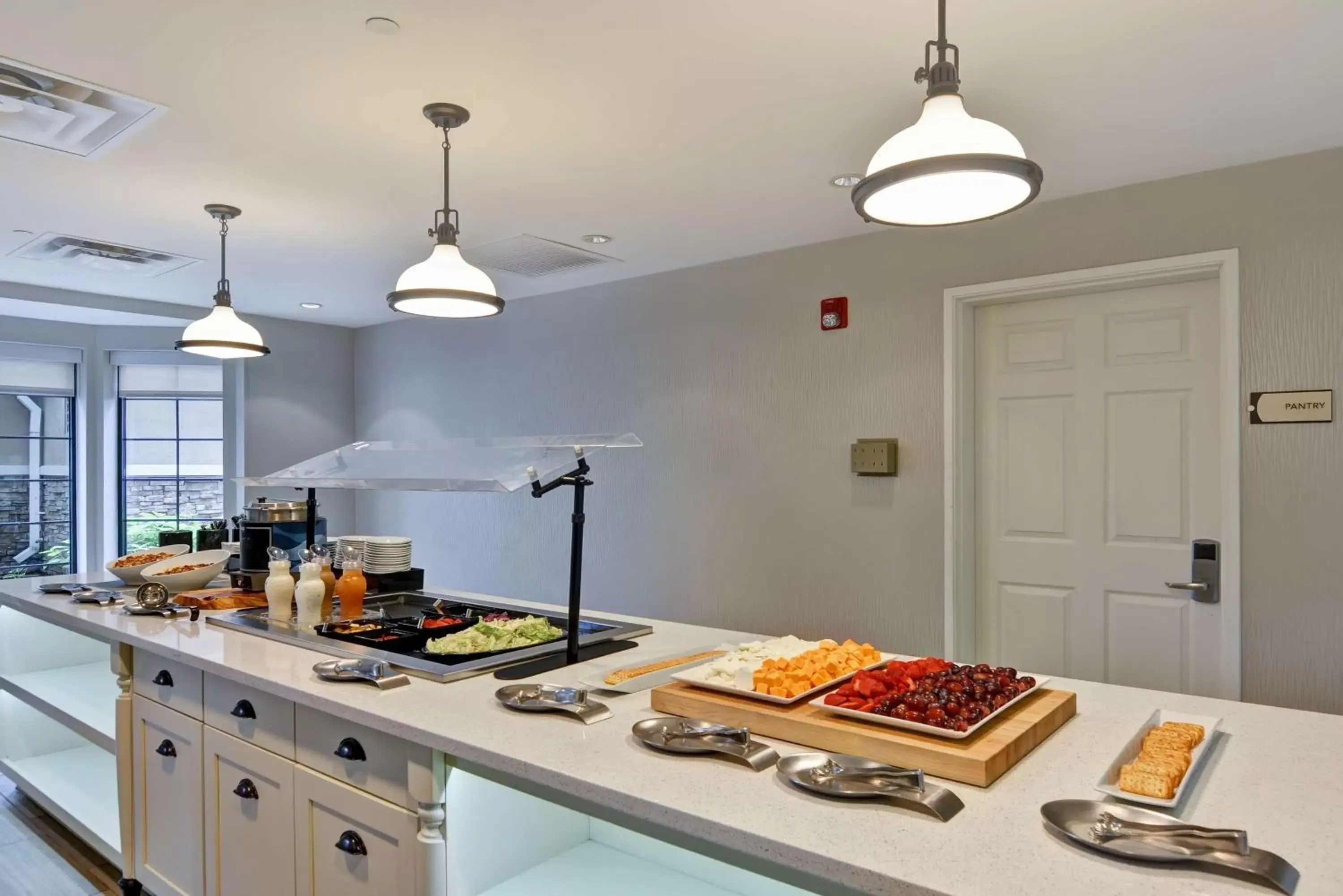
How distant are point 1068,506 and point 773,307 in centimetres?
147

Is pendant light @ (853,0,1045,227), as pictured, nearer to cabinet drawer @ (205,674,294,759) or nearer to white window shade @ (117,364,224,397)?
cabinet drawer @ (205,674,294,759)

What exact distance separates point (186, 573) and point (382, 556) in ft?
2.34

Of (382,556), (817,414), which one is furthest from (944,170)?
(817,414)

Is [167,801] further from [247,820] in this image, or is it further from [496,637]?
[496,637]

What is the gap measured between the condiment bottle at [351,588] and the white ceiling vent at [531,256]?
1.67m

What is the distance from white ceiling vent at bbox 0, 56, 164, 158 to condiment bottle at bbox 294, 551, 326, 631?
1.30 m

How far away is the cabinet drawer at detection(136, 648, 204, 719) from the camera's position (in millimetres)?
2133

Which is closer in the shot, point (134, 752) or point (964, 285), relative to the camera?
point (134, 752)

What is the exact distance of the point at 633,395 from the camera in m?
4.33

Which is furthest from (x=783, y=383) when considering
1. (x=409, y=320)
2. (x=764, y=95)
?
(x=409, y=320)

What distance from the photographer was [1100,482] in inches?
120

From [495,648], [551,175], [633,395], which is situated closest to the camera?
[495,648]

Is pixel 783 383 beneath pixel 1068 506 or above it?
above

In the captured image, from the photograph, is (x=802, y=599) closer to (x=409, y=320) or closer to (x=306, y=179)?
(x=306, y=179)
